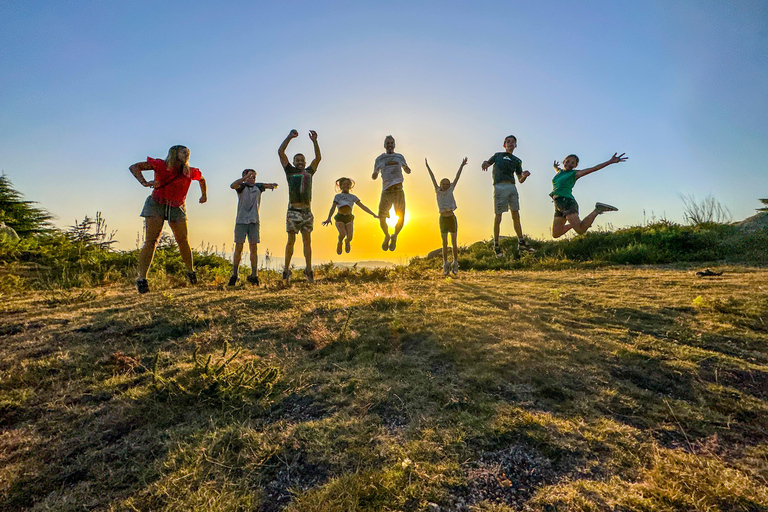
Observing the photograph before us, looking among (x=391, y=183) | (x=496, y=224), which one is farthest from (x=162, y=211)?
(x=496, y=224)

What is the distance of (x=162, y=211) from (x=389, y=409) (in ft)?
19.3

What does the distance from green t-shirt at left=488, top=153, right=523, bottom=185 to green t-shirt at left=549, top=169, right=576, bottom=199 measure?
1.18 metres

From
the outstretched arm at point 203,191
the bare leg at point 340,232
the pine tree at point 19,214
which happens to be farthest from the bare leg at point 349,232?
the pine tree at point 19,214

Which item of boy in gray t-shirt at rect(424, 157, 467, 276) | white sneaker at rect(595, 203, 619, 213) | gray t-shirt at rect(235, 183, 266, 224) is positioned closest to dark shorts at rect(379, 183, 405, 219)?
boy in gray t-shirt at rect(424, 157, 467, 276)

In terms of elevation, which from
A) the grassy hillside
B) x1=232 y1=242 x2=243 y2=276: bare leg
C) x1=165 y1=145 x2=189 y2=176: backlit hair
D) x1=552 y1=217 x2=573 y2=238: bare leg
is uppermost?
x1=165 y1=145 x2=189 y2=176: backlit hair

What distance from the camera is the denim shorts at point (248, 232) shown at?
793cm

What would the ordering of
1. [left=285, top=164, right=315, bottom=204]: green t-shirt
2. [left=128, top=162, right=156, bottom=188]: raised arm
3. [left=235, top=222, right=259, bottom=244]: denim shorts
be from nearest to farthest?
[left=128, top=162, right=156, bottom=188]: raised arm
[left=235, top=222, right=259, bottom=244]: denim shorts
[left=285, top=164, right=315, bottom=204]: green t-shirt

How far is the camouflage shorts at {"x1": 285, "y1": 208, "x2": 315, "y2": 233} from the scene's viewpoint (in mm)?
8164

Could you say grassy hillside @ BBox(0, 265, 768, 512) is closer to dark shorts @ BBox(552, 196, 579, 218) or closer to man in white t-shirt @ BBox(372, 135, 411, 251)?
dark shorts @ BBox(552, 196, 579, 218)

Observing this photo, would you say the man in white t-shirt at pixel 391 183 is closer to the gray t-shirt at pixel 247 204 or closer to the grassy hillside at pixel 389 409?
the gray t-shirt at pixel 247 204

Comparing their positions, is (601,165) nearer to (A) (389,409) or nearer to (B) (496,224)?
(B) (496,224)

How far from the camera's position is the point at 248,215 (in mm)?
7980

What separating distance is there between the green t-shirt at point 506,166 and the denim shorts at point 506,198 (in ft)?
0.62

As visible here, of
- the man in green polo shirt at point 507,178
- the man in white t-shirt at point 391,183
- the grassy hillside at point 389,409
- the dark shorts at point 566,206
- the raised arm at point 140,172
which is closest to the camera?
the grassy hillside at point 389,409
